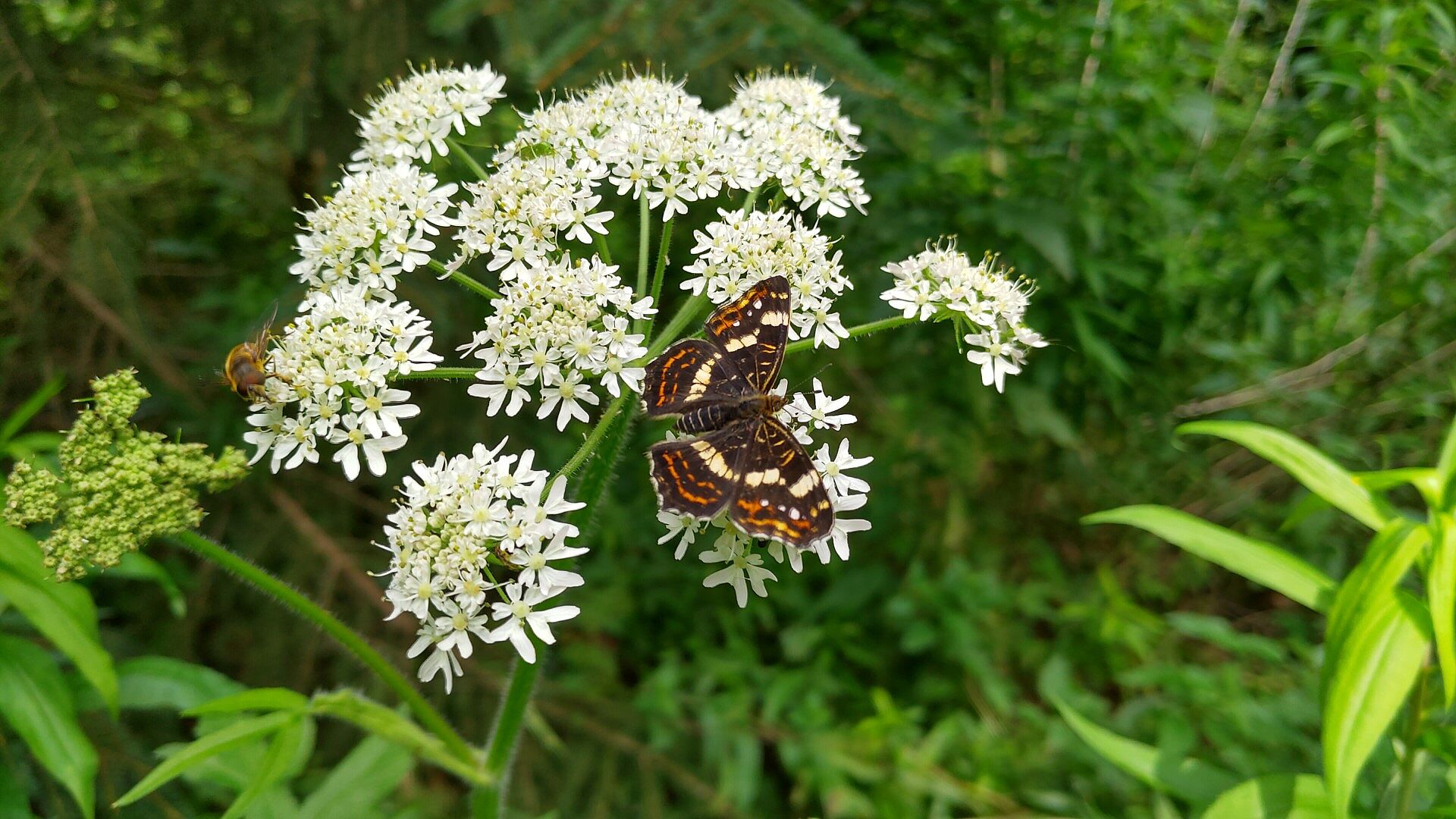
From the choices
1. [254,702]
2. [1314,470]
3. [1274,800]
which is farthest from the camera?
[1314,470]

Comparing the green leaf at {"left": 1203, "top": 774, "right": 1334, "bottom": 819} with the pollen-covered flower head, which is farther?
the pollen-covered flower head

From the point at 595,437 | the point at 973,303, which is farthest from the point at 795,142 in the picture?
the point at 595,437

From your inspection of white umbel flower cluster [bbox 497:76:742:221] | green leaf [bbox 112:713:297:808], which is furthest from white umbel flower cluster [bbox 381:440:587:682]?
white umbel flower cluster [bbox 497:76:742:221]

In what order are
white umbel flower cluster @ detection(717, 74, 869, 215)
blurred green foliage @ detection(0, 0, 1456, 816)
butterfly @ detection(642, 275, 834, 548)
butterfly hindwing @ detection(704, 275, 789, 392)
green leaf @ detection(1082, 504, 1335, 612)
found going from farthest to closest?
blurred green foliage @ detection(0, 0, 1456, 816), white umbel flower cluster @ detection(717, 74, 869, 215), green leaf @ detection(1082, 504, 1335, 612), butterfly hindwing @ detection(704, 275, 789, 392), butterfly @ detection(642, 275, 834, 548)

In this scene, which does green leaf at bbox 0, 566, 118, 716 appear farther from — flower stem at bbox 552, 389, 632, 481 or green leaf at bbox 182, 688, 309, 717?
flower stem at bbox 552, 389, 632, 481

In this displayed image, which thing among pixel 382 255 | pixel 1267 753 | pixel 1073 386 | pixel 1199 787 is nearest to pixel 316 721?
pixel 382 255

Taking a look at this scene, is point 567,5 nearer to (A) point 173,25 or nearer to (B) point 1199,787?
(A) point 173,25

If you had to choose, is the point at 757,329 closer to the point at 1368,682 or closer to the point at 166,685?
the point at 1368,682

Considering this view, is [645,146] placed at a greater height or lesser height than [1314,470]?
greater
